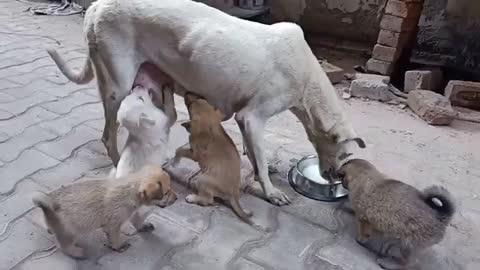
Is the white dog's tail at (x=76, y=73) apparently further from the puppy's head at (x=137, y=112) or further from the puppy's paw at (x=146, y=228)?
the puppy's paw at (x=146, y=228)

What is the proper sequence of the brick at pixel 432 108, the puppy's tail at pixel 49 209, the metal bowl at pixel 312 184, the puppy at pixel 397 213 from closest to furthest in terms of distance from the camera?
1. the puppy's tail at pixel 49 209
2. the puppy at pixel 397 213
3. the metal bowl at pixel 312 184
4. the brick at pixel 432 108

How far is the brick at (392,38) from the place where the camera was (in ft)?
14.3

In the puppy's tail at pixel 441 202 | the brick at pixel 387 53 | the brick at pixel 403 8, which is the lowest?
the brick at pixel 387 53

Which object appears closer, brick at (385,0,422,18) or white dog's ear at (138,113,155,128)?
white dog's ear at (138,113,155,128)

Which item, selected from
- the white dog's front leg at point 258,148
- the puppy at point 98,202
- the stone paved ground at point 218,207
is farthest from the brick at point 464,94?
the puppy at point 98,202

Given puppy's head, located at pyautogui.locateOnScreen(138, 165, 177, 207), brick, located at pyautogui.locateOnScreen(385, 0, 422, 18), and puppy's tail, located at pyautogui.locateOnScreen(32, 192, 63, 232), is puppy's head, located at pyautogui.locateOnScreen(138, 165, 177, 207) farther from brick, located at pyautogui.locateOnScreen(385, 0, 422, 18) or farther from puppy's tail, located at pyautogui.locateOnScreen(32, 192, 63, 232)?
brick, located at pyautogui.locateOnScreen(385, 0, 422, 18)

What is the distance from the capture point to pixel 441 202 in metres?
1.94

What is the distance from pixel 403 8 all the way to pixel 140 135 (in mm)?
3032

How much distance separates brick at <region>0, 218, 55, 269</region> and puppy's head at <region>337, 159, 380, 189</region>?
1.41 meters

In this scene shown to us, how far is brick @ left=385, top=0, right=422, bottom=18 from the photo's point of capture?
13.8ft

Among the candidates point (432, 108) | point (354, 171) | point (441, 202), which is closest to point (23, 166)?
point (354, 171)

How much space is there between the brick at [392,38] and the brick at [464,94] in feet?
2.03

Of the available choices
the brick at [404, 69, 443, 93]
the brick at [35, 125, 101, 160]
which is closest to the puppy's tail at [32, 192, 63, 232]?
the brick at [35, 125, 101, 160]

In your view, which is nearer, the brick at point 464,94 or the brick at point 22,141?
the brick at point 22,141
